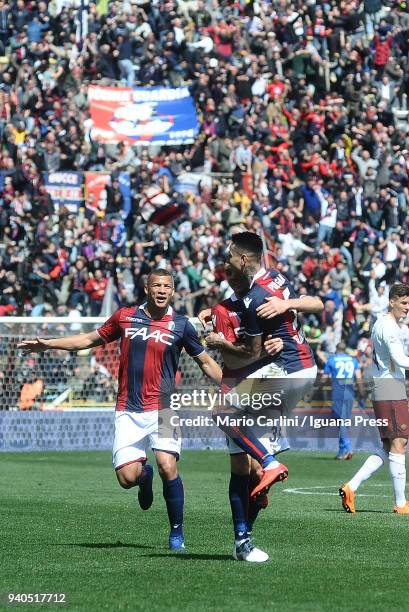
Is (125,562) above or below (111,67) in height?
above

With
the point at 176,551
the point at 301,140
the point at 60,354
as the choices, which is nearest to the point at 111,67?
the point at 301,140

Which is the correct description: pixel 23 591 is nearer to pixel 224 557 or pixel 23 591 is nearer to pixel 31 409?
pixel 224 557

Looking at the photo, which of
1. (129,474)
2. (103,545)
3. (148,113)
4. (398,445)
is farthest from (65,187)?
(103,545)

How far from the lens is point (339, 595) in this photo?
8648 millimetres

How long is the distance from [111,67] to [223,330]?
2388 centimetres

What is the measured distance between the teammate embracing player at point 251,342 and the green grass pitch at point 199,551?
0.44m

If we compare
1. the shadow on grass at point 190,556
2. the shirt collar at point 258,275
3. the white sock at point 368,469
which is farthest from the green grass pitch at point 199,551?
the shirt collar at point 258,275

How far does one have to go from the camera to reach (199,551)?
36.1 feet

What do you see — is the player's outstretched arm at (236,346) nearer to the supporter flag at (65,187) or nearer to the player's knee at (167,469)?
the player's knee at (167,469)

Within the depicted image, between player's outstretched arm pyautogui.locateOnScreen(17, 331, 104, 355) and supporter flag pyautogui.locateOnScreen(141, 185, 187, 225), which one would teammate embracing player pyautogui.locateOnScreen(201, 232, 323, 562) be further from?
supporter flag pyautogui.locateOnScreen(141, 185, 187, 225)

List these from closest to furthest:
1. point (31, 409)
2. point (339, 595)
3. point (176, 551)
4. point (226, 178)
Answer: point (339, 595) → point (176, 551) → point (31, 409) → point (226, 178)

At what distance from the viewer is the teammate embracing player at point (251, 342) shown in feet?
32.8

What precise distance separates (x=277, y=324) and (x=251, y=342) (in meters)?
0.36

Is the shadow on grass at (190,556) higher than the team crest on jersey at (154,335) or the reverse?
the reverse
